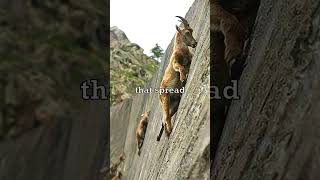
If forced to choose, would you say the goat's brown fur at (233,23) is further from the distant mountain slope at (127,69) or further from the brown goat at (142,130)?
the distant mountain slope at (127,69)

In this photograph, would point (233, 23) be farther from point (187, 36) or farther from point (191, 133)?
point (187, 36)

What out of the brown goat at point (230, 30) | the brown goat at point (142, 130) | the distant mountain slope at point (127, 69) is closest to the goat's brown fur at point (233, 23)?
the brown goat at point (230, 30)

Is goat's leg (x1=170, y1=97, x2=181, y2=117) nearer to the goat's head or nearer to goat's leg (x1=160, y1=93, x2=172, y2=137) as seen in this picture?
goat's leg (x1=160, y1=93, x2=172, y2=137)

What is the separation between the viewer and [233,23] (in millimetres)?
3787

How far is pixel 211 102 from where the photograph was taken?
388cm

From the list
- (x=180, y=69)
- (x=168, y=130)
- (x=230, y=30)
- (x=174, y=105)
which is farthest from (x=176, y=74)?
(x=230, y=30)

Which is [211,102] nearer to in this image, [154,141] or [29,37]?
[154,141]

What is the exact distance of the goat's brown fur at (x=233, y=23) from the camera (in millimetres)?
3684

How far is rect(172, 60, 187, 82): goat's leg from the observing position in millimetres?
5080

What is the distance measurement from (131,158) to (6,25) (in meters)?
10.5

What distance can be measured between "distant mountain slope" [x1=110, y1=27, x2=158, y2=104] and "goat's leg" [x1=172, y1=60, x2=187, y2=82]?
1018 cm

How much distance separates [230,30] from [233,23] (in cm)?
6

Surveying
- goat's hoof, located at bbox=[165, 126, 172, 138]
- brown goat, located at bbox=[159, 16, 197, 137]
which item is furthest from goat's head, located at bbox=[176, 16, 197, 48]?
goat's hoof, located at bbox=[165, 126, 172, 138]

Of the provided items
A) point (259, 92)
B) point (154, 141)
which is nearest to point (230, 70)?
point (259, 92)
